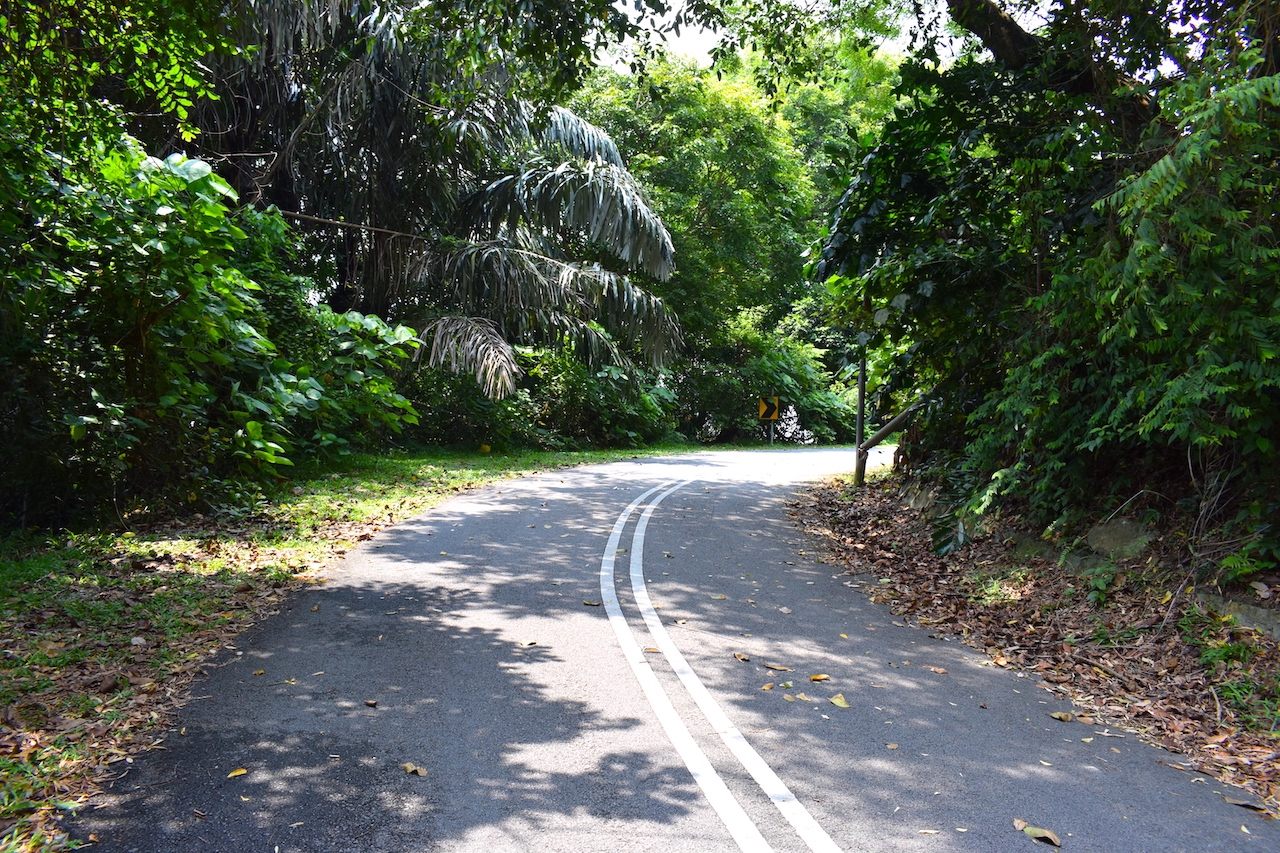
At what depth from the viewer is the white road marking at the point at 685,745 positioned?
414 centimetres

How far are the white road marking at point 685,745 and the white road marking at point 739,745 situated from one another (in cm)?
18

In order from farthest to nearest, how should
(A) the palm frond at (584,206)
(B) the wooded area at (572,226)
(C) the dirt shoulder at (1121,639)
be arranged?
(A) the palm frond at (584,206) < (B) the wooded area at (572,226) < (C) the dirt shoulder at (1121,639)

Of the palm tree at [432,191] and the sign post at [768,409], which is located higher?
the palm tree at [432,191]

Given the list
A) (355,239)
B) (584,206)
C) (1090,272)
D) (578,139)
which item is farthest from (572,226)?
(1090,272)

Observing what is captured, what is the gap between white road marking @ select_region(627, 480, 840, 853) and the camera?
4.15 meters

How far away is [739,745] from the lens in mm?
5141

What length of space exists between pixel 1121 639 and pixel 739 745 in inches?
153

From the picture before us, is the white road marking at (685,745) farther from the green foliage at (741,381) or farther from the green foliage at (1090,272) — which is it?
the green foliage at (741,381)

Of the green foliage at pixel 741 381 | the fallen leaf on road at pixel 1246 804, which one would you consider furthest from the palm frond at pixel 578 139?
the fallen leaf on road at pixel 1246 804

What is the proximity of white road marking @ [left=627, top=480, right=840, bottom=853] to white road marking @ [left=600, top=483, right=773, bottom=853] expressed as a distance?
18 cm

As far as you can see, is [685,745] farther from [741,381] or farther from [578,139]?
[741,381]

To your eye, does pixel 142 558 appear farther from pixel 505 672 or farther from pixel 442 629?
pixel 505 672

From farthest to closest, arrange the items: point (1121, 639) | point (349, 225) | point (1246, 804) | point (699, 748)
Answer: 1. point (349, 225)
2. point (1121, 639)
3. point (699, 748)
4. point (1246, 804)

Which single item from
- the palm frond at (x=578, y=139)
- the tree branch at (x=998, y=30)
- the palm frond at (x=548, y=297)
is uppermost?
the palm frond at (x=578, y=139)
